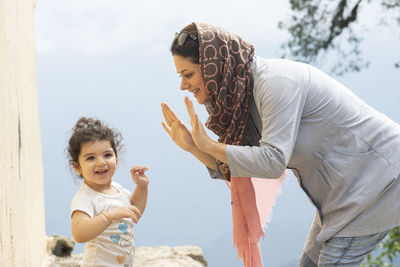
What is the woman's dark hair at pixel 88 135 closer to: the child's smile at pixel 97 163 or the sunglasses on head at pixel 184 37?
the child's smile at pixel 97 163

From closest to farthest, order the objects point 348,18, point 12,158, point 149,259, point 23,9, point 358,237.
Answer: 1. point 358,237
2. point 12,158
3. point 23,9
4. point 149,259
5. point 348,18

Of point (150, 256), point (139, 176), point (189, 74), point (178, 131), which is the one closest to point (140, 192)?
point (139, 176)

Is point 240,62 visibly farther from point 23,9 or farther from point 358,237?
point 23,9

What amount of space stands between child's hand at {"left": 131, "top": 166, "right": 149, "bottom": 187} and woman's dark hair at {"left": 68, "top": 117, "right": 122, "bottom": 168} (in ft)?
0.39

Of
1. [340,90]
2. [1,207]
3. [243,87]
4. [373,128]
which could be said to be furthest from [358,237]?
[1,207]

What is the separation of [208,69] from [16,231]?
118 centimetres

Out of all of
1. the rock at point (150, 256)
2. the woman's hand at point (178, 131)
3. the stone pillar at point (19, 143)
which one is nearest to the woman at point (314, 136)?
A: the woman's hand at point (178, 131)

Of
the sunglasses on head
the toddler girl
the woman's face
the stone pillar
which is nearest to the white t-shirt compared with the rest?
the toddler girl

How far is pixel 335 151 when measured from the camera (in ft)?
6.61

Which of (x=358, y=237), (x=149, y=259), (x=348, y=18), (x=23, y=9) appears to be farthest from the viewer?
(x=348, y=18)

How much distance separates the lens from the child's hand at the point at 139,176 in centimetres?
230

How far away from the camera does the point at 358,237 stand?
200 centimetres

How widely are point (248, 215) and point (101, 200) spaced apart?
73 cm

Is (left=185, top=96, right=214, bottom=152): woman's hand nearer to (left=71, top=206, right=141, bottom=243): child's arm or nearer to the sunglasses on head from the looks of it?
the sunglasses on head
